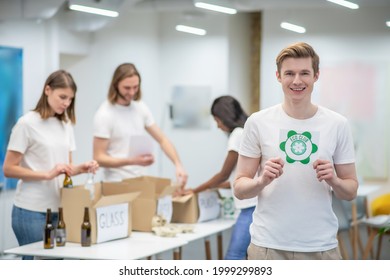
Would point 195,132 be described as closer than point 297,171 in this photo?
No

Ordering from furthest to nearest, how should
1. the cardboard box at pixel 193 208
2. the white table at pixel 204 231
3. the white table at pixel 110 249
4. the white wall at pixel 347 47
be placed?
the cardboard box at pixel 193 208 → the white table at pixel 204 231 → the white wall at pixel 347 47 → the white table at pixel 110 249

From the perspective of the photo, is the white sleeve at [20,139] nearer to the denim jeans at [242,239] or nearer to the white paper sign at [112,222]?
the white paper sign at [112,222]

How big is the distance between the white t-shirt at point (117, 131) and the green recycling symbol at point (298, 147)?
187 centimetres

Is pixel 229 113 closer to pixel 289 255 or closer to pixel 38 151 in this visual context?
pixel 38 151

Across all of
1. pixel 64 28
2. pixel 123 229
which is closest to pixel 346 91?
pixel 123 229

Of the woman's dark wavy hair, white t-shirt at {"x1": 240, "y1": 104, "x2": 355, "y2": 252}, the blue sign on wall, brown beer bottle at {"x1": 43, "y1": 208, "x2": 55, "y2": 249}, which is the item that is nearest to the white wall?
the woman's dark wavy hair

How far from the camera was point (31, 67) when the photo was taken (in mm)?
5809

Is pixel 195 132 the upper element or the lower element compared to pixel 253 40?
lower

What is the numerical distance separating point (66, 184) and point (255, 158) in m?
1.46

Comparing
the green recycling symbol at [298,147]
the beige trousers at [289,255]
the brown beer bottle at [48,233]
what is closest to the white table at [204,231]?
the brown beer bottle at [48,233]

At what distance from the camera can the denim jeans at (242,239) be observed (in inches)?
139

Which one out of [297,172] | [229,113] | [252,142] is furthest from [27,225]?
[297,172]
